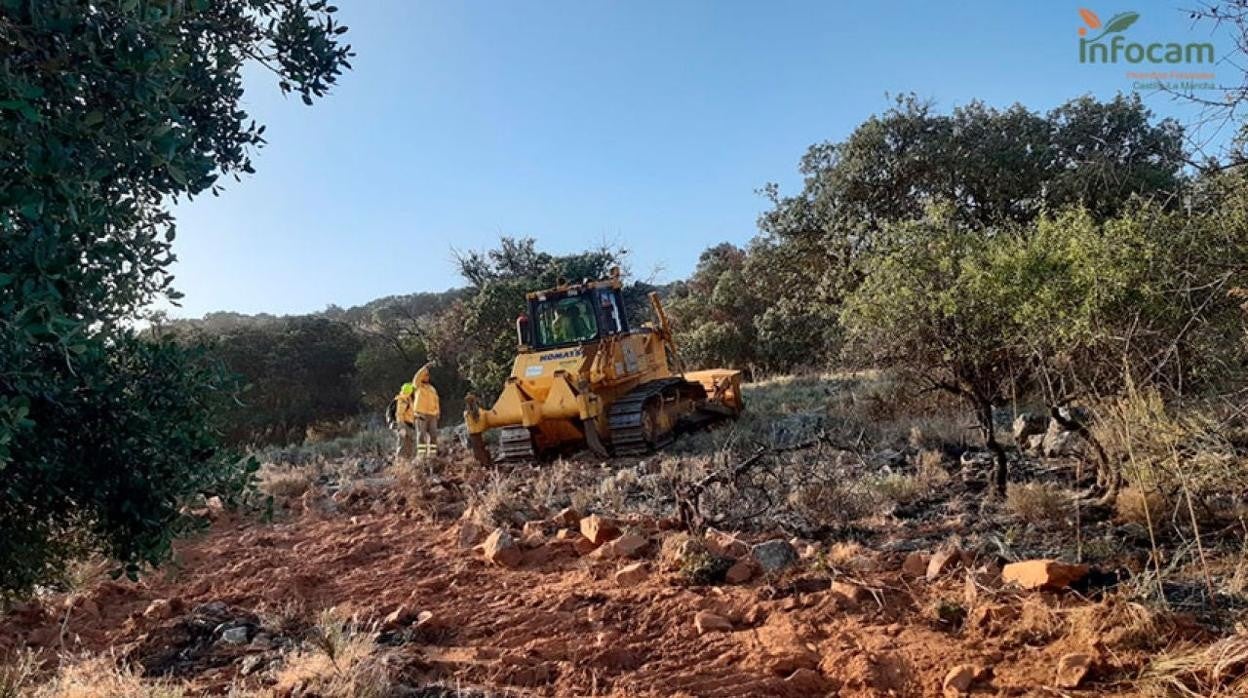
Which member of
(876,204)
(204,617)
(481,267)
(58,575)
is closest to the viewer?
(58,575)

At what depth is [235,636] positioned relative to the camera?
4938 mm

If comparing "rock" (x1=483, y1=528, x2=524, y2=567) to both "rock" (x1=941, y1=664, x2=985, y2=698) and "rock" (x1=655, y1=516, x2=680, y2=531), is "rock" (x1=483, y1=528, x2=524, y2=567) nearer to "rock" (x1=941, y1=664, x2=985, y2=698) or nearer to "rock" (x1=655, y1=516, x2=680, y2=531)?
"rock" (x1=655, y1=516, x2=680, y2=531)

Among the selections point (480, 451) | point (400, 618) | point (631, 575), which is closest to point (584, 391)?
point (480, 451)

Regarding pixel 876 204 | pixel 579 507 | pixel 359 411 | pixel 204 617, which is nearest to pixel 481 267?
pixel 359 411

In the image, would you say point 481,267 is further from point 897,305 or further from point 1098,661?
point 1098,661

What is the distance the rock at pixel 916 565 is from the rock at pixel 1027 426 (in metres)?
4.27

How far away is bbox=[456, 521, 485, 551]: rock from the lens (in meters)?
6.75

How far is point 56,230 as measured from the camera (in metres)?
2.23

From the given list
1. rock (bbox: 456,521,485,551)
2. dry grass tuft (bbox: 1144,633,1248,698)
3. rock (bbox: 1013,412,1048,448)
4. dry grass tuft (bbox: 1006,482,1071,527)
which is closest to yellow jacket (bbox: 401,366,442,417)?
rock (bbox: 456,521,485,551)

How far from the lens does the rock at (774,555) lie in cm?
532

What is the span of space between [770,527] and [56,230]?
5.32 m

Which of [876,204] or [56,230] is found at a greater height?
[876,204]

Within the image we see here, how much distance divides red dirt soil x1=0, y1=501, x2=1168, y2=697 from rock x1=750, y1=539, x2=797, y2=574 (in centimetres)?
20

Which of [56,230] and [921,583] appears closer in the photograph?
[56,230]
